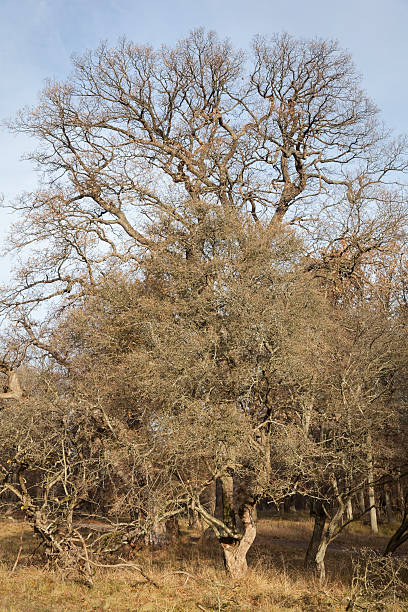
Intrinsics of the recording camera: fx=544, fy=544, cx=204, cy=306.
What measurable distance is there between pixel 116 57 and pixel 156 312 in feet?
38.2

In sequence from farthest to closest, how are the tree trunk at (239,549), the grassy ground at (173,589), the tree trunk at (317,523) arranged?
the tree trunk at (317,523), the tree trunk at (239,549), the grassy ground at (173,589)

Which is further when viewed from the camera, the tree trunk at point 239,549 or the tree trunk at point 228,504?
the tree trunk at point 228,504

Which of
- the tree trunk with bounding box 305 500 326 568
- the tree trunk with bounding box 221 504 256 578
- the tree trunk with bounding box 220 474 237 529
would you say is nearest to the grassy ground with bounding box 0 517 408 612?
the tree trunk with bounding box 221 504 256 578

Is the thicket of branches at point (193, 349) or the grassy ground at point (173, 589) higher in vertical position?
the thicket of branches at point (193, 349)

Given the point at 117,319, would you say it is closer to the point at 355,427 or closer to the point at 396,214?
the point at 355,427

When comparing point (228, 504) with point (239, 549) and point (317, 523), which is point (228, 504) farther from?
point (317, 523)

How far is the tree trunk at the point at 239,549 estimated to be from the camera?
1327 cm

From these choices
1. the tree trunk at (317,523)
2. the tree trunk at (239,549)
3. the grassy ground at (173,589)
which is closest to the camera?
the grassy ground at (173,589)

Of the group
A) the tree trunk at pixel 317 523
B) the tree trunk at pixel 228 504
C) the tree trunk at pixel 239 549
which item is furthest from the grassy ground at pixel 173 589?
the tree trunk at pixel 228 504

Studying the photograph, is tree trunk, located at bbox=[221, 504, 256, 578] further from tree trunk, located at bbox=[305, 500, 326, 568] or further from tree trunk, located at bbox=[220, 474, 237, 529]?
tree trunk, located at bbox=[305, 500, 326, 568]

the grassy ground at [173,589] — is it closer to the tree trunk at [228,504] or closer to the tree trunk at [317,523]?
the tree trunk at [317,523]

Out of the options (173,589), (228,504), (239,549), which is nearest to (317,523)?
(228,504)

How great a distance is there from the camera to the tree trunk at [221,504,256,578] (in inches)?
523

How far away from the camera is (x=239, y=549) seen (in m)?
13.5
